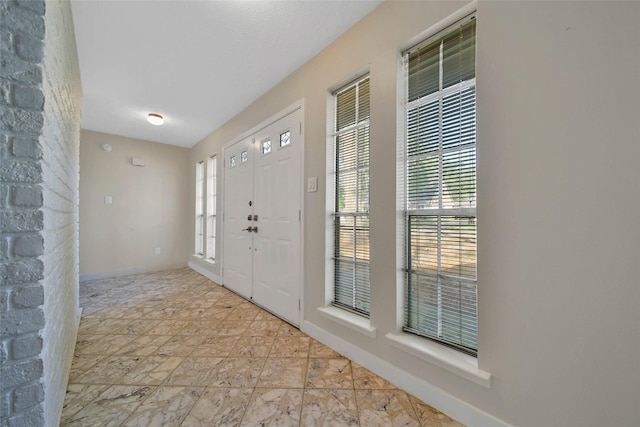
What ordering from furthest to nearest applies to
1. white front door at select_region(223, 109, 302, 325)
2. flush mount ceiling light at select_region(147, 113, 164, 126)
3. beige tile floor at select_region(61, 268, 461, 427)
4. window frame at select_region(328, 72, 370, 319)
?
flush mount ceiling light at select_region(147, 113, 164, 126) < white front door at select_region(223, 109, 302, 325) < window frame at select_region(328, 72, 370, 319) < beige tile floor at select_region(61, 268, 461, 427)

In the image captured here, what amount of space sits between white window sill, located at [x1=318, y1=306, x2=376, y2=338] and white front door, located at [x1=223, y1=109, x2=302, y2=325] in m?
0.45

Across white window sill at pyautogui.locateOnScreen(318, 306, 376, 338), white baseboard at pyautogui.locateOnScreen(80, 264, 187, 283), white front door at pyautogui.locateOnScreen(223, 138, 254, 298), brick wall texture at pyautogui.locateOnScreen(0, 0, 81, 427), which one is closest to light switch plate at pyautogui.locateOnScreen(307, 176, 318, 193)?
white window sill at pyautogui.locateOnScreen(318, 306, 376, 338)

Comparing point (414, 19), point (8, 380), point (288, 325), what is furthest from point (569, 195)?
point (288, 325)

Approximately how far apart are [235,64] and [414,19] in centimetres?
167

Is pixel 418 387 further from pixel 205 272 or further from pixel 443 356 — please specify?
pixel 205 272

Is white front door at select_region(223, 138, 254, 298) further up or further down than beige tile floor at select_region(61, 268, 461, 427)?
further up

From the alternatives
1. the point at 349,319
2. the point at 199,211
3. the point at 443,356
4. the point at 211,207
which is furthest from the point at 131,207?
the point at 443,356

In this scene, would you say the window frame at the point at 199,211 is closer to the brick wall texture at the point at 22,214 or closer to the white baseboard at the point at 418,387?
the white baseboard at the point at 418,387

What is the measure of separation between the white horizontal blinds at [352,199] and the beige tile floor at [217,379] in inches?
21.4

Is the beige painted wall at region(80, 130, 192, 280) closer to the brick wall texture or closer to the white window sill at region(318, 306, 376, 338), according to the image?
the white window sill at region(318, 306, 376, 338)

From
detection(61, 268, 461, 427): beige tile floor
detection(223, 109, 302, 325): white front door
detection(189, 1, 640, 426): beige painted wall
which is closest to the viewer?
detection(189, 1, 640, 426): beige painted wall

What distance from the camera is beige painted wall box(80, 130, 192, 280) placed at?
4.43 metres

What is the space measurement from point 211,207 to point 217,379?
348 centimetres

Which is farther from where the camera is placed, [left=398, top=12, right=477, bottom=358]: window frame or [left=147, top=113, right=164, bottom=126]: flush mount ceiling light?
[left=147, top=113, right=164, bottom=126]: flush mount ceiling light
